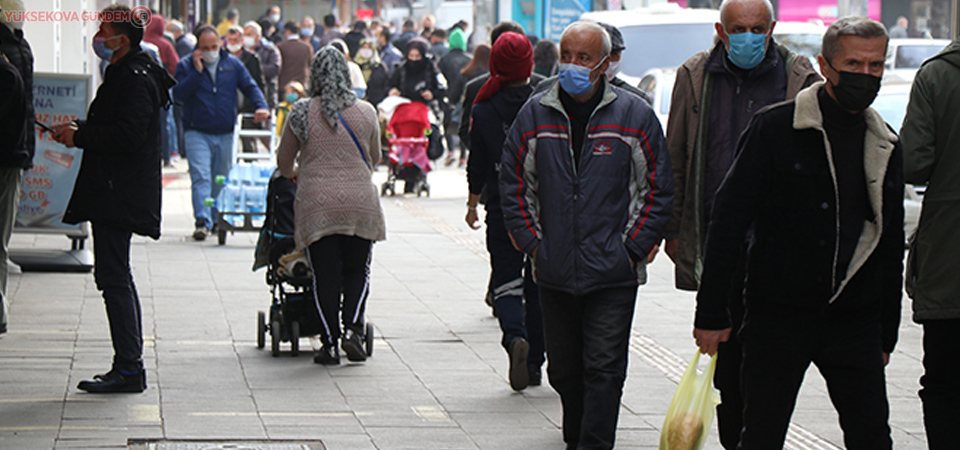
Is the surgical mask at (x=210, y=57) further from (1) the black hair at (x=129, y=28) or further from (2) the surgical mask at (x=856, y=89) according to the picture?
(2) the surgical mask at (x=856, y=89)

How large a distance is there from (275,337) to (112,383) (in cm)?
130

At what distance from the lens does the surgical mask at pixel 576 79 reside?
5289 mm

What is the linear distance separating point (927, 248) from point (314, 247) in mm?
3712

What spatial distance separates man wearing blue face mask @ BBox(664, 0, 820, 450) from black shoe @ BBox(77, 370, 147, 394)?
2.67 meters

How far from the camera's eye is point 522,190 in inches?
212

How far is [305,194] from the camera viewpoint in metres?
7.50

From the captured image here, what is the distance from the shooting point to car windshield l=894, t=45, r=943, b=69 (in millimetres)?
23609

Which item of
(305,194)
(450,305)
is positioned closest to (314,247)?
(305,194)

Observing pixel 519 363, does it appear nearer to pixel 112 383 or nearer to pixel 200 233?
pixel 112 383

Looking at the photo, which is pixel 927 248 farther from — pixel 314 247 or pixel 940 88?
pixel 314 247

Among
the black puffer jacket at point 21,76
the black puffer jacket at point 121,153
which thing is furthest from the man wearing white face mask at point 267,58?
the black puffer jacket at point 121,153

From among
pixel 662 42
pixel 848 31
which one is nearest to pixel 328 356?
pixel 848 31

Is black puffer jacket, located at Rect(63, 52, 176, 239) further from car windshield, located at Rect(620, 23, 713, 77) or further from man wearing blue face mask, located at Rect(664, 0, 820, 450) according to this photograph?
car windshield, located at Rect(620, 23, 713, 77)

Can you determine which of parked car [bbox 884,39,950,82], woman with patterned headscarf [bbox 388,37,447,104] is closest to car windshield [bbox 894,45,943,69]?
parked car [bbox 884,39,950,82]
